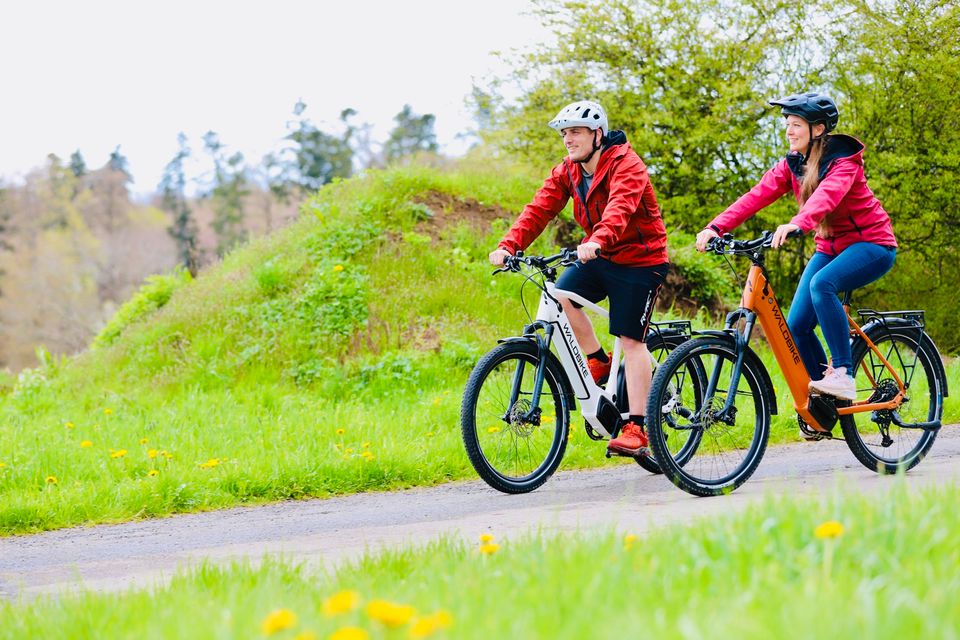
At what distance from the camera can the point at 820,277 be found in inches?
233

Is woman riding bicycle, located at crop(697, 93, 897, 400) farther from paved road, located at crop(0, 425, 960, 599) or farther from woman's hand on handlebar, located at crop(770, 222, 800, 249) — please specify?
paved road, located at crop(0, 425, 960, 599)

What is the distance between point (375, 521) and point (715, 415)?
200 centimetres

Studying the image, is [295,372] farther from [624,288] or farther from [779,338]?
[779,338]

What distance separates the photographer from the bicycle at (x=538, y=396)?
593 centimetres

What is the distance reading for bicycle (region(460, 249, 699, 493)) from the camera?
5934 mm

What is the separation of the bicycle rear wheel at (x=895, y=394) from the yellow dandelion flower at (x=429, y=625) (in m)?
4.41

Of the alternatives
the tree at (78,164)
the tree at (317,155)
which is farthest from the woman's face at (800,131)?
the tree at (78,164)

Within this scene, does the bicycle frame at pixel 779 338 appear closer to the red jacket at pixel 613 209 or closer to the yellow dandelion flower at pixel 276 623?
the red jacket at pixel 613 209

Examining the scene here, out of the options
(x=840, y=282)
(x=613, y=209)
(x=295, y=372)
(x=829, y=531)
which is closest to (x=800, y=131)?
(x=840, y=282)

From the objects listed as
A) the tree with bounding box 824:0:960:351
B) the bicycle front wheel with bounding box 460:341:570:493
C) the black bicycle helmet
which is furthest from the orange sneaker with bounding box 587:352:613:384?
the tree with bounding box 824:0:960:351

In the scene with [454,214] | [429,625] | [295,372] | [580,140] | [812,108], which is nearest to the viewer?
[429,625]

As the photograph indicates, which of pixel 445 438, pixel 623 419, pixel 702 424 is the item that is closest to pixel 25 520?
pixel 445 438

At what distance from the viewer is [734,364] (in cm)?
588

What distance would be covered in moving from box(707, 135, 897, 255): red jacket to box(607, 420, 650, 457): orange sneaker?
124cm
